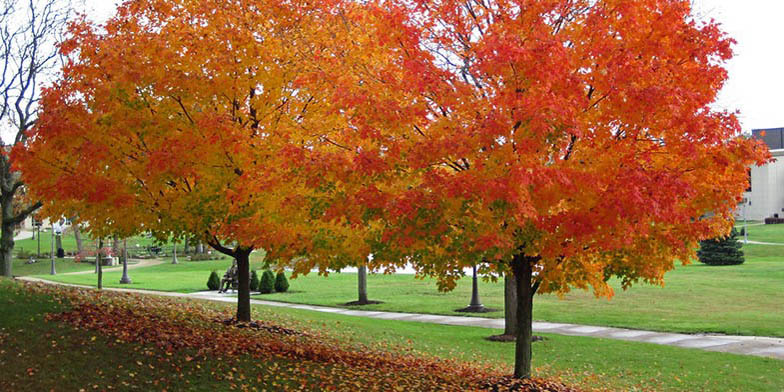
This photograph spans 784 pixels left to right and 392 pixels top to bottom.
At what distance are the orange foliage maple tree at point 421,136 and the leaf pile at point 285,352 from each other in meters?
1.62

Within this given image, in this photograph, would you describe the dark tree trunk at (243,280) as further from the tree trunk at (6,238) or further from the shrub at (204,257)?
the shrub at (204,257)

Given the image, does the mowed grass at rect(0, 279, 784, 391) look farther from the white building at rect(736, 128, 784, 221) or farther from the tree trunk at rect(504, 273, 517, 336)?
the white building at rect(736, 128, 784, 221)

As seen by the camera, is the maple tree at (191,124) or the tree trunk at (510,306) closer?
the maple tree at (191,124)

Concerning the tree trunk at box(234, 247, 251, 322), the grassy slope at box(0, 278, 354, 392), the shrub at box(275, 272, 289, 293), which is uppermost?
the tree trunk at box(234, 247, 251, 322)

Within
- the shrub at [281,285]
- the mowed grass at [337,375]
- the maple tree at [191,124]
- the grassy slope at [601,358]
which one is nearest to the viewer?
the mowed grass at [337,375]

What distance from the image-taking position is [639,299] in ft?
99.6

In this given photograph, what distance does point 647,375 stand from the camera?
15.1m

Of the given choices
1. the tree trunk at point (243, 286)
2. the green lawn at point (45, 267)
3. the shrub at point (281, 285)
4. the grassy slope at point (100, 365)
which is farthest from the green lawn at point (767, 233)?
the grassy slope at point (100, 365)

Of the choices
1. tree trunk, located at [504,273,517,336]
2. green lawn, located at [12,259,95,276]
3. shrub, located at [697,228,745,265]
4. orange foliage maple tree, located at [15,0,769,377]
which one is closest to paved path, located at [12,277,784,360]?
tree trunk, located at [504,273,517,336]

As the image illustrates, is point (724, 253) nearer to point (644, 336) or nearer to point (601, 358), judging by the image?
point (644, 336)

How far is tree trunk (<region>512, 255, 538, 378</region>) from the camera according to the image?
471 inches

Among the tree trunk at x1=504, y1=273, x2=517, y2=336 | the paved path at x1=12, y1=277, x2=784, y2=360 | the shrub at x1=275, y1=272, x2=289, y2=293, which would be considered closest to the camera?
the paved path at x1=12, y1=277, x2=784, y2=360

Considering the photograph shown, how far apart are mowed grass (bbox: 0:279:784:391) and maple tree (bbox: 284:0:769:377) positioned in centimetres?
370

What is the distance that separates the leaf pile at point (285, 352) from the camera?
11.7 metres
